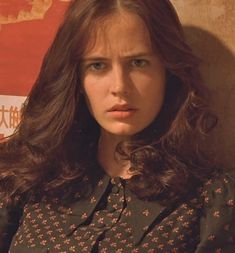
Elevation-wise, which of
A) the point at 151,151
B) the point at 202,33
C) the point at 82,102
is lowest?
the point at 151,151

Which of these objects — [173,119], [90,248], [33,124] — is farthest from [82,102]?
[90,248]

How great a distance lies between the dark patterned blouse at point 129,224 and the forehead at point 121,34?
0.31m

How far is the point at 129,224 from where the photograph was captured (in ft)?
3.96

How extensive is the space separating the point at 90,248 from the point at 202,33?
564 mm

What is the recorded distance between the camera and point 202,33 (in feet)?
4.34

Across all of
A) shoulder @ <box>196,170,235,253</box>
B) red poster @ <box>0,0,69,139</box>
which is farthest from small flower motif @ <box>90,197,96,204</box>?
red poster @ <box>0,0,69,139</box>

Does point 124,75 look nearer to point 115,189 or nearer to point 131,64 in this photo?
point 131,64

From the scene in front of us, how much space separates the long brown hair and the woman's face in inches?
0.9

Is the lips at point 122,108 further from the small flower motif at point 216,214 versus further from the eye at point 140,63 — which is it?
the small flower motif at point 216,214

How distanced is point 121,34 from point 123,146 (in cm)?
27

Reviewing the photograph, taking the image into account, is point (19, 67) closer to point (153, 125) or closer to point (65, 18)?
point (65, 18)

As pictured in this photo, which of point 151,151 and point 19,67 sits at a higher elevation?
point 19,67

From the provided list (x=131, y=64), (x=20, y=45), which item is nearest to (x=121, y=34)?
(x=131, y=64)

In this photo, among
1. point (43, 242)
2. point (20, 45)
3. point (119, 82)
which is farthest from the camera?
point (20, 45)
